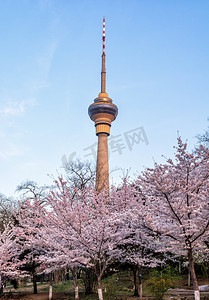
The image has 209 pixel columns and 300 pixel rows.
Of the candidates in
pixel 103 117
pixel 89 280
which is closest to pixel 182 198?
pixel 89 280

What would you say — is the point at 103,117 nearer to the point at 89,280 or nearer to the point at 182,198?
the point at 89,280

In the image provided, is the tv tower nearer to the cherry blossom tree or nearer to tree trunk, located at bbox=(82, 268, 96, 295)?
tree trunk, located at bbox=(82, 268, 96, 295)

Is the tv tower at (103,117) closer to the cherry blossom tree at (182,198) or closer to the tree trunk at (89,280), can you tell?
the tree trunk at (89,280)

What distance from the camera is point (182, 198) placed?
977 centimetres

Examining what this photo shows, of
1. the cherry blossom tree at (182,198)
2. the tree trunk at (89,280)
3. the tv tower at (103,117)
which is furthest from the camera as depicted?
the tv tower at (103,117)

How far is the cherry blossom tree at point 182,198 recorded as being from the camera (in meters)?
9.37

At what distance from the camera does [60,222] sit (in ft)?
39.2

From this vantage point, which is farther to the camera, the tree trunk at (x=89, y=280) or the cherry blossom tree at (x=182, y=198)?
the tree trunk at (x=89, y=280)

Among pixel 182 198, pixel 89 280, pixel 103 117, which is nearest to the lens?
pixel 182 198

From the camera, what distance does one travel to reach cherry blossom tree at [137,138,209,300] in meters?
9.37

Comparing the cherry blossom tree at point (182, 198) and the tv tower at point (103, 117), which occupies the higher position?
the tv tower at point (103, 117)

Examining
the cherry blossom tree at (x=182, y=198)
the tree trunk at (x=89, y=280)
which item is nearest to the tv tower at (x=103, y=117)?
the tree trunk at (x=89, y=280)

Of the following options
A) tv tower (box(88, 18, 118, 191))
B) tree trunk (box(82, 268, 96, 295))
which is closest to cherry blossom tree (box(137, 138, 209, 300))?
tree trunk (box(82, 268, 96, 295))

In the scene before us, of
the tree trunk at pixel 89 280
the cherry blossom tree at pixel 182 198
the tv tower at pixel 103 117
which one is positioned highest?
the tv tower at pixel 103 117
